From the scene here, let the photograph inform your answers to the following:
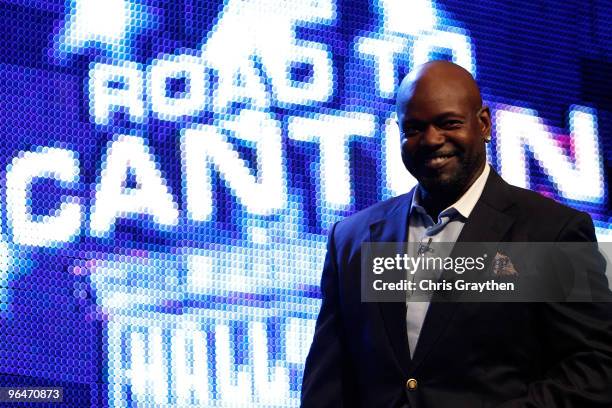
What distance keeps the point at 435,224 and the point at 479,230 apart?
97 millimetres

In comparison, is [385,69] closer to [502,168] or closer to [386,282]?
[502,168]

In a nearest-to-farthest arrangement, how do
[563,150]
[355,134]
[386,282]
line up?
[386,282], [355,134], [563,150]

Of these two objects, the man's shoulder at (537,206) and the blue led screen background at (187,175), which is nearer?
the man's shoulder at (537,206)

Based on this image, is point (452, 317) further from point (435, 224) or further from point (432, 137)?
point (432, 137)

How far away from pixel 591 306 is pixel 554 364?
11cm

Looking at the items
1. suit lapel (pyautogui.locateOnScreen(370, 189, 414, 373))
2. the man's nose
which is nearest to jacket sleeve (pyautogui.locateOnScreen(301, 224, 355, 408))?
suit lapel (pyautogui.locateOnScreen(370, 189, 414, 373))

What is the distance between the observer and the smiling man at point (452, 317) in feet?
5.95

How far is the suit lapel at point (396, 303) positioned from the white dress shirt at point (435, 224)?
0.04 ft

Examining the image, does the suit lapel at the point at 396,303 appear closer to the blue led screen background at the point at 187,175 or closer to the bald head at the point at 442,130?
the bald head at the point at 442,130

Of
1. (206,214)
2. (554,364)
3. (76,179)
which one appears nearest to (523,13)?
(206,214)

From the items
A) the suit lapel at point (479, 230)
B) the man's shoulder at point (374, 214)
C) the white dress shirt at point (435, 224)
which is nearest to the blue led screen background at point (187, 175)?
the man's shoulder at point (374, 214)

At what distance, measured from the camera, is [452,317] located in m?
1.86

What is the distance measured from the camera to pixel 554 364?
1.84 m

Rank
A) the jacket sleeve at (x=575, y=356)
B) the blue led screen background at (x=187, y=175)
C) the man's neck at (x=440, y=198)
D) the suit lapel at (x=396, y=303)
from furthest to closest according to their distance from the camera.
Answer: the blue led screen background at (x=187, y=175) < the man's neck at (x=440, y=198) < the suit lapel at (x=396, y=303) < the jacket sleeve at (x=575, y=356)
